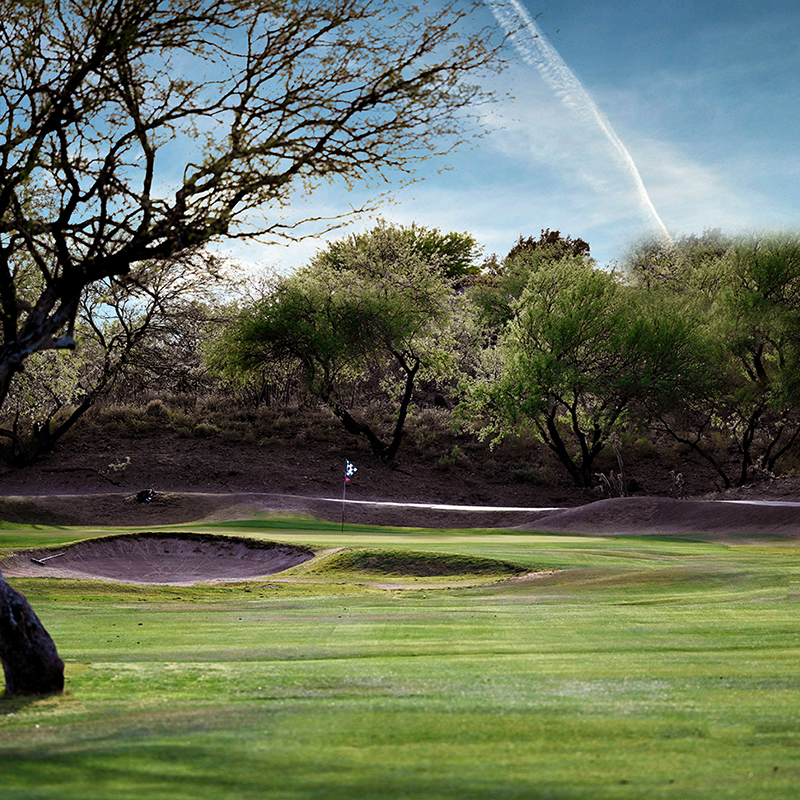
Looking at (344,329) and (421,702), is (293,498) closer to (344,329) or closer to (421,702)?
(344,329)

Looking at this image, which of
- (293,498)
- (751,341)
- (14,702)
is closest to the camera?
(14,702)

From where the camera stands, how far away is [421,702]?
5242 millimetres

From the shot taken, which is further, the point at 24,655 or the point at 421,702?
the point at 24,655

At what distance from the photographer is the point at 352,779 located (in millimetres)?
3650

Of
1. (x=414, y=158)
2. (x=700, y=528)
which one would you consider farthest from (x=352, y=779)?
(x=700, y=528)

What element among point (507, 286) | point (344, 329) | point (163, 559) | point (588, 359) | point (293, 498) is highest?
point (507, 286)

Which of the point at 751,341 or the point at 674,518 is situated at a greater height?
the point at 751,341

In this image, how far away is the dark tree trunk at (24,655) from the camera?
18.9 ft

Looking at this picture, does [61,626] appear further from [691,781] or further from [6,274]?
[691,781]

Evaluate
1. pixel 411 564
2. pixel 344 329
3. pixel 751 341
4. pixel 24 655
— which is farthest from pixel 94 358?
pixel 24 655

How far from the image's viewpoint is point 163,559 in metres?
19.1

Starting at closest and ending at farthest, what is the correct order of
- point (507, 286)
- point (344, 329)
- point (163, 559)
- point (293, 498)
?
point (163, 559), point (293, 498), point (344, 329), point (507, 286)

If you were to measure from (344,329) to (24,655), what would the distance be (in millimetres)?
32294

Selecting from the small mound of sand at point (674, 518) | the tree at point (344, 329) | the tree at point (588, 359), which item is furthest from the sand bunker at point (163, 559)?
the tree at point (344, 329)
